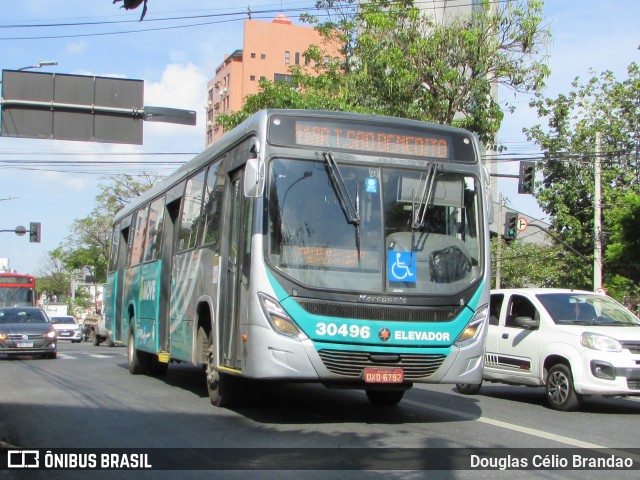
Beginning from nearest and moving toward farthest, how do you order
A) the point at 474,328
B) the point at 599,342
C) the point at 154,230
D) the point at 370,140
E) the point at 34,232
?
1. the point at 474,328
2. the point at 370,140
3. the point at 599,342
4. the point at 154,230
5. the point at 34,232

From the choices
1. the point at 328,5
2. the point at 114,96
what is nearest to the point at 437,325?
the point at 114,96

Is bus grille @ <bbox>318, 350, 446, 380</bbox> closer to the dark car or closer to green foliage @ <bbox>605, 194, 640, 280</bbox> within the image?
green foliage @ <bbox>605, 194, 640, 280</bbox>

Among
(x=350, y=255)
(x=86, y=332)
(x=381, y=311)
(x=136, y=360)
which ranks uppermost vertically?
(x=350, y=255)

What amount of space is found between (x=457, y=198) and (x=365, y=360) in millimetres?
2169

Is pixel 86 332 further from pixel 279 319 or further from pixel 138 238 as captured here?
pixel 279 319

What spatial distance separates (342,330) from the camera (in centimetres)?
867

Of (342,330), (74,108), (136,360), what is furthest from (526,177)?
(342,330)

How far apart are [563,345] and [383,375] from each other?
12.5 feet

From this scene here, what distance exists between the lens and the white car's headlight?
11039 mm

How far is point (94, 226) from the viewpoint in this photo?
69.1 m

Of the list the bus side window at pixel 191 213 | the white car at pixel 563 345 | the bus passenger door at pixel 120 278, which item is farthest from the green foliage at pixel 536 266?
the bus side window at pixel 191 213

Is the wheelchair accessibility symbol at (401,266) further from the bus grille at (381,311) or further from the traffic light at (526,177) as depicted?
the traffic light at (526,177)

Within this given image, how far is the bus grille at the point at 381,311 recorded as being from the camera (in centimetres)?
863

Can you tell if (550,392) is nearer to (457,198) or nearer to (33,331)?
(457,198)
